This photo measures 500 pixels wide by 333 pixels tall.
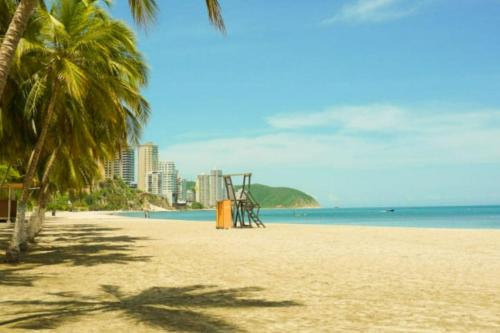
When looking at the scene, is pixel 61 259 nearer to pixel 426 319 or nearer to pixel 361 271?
pixel 361 271

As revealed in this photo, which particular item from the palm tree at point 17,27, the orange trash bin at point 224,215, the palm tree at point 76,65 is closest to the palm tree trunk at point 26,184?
the palm tree at point 76,65

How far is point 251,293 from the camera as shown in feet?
25.3

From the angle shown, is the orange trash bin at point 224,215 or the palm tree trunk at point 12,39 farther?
the orange trash bin at point 224,215

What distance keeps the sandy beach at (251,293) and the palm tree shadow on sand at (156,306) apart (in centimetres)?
1

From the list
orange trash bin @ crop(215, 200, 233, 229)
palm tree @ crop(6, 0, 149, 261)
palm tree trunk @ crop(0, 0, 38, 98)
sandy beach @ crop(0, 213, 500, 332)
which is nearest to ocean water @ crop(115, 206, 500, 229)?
orange trash bin @ crop(215, 200, 233, 229)

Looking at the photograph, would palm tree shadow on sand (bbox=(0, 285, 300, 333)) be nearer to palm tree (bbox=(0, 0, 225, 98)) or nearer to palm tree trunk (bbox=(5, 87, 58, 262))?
palm tree (bbox=(0, 0, 225, 98))

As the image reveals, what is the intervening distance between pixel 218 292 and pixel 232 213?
22648 mm

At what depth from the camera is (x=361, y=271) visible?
10422 millimetres

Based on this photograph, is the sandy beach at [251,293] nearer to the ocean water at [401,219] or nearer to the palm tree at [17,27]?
the palm tree at [17,27]

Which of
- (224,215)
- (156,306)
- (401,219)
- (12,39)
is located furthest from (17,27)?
(401,219)

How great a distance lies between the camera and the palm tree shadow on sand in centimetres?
562

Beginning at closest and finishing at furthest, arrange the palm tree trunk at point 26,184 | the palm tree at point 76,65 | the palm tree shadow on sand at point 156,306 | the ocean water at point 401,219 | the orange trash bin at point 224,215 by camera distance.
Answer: the palm tree shadow on sand at point 156,306 < the palm tree at point 76,65 < the palm tree trunk at point 26,184 < the orange trash bin at point 224,215 < the ocean water at point 401,219

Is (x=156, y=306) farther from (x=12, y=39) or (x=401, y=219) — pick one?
(x=401, y=219)

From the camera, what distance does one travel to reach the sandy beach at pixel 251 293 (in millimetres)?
5672
